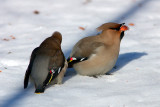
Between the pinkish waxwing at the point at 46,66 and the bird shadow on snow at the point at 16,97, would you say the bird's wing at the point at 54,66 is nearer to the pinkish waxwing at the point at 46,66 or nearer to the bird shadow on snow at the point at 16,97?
the pinkish waxwing at the point at 46,66

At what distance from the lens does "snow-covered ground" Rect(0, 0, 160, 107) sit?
13.5 ft

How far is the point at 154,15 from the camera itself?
7887 millimetres

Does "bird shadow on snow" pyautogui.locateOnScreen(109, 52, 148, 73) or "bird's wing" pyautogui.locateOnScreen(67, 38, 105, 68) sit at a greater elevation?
"bird's wing" pyautogui.locateOnScreen(67, 38, 105, 68)

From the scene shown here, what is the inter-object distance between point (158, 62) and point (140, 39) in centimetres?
127

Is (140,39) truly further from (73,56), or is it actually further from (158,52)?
(73,56)

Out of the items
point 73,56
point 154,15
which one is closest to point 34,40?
point 73,56

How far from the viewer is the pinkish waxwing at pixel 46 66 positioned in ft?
14.3

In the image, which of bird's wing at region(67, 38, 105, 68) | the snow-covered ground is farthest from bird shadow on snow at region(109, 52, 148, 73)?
bird's wing at region(67, 38, 105, 68)

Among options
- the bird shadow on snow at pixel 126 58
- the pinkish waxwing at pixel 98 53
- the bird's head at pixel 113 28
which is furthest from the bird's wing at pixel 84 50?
the bird shadow on snow at pixel 126 58

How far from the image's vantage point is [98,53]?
4879 millimetres

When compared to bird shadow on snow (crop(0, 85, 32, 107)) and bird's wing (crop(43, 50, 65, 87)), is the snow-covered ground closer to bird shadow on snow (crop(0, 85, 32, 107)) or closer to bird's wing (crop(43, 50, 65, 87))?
bird shadow on snow (crop(0, 85, 32, 107))

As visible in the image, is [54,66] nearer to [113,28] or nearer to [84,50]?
[84,50]

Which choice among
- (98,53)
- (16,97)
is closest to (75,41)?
(98,53)

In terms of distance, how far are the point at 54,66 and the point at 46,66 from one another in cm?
12
